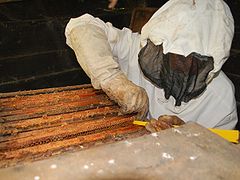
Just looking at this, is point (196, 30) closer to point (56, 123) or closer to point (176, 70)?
point (176, 70)

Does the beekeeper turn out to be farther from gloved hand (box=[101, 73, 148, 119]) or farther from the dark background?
the dark background

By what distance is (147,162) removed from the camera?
0.89 m

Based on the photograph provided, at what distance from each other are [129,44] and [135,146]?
194 centimetres

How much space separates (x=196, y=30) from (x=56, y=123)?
1.03 m

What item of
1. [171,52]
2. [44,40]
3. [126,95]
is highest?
[171,52]

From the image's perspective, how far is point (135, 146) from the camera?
937 millimetres

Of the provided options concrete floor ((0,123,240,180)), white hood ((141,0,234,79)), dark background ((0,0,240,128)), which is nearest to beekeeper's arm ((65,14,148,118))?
white hood ((141,0,234,79))

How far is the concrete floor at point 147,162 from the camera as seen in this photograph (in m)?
0.83

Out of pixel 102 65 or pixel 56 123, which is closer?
pixel 56 123

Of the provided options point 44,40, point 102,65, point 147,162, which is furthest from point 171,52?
point 44,40

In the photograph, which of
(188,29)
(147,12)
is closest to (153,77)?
(188,29)

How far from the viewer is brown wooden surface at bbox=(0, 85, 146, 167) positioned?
4.77ft

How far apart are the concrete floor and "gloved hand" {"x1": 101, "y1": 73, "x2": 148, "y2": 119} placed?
3.25 feet

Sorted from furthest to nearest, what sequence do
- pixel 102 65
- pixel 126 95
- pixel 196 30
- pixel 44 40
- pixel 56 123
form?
1. pixel 44 40
2. pixel 102 65
3. pixel 126 95
4. pixel 196 30
5. pixel 56 123
